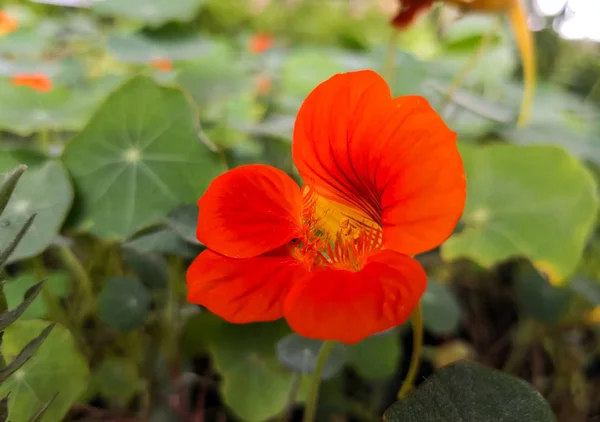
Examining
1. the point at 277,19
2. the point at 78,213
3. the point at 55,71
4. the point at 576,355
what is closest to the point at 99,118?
the point at 78,213

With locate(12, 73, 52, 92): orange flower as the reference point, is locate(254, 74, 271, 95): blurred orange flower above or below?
below

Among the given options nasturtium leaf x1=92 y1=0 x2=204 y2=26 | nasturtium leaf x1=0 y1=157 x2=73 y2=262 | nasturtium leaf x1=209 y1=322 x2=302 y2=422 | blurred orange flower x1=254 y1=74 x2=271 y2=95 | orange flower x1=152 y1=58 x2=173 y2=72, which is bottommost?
nasturtium leaf x1=209 y1=322 x2=302 y2=422

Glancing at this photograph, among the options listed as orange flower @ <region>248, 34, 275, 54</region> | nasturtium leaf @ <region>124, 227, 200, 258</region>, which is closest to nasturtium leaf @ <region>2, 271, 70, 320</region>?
nasturtium leaf @ <region>124, 227, 200, 258</region>

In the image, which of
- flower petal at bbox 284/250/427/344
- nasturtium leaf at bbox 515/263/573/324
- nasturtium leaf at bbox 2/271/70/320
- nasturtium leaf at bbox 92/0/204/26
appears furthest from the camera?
nasturtium leaf at bbox 92/0/204/26

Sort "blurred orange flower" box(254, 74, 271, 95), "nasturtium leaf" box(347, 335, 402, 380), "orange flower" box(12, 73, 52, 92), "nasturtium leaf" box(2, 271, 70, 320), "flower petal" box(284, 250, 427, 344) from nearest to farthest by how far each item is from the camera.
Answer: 1. "flower petal" box(284, 250, 427, 344)
2. "nasturtium leaf" box(2, 271, 70, 320)
3. "nasturtium leaf" box(347, 335, 402, 380)
4. "orange flower" box(12, 73, 52, 92)
5. "blurred orange flower" box(254, 74, 271, 95)

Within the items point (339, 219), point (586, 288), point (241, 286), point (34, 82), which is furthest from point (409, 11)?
point (34, 82)

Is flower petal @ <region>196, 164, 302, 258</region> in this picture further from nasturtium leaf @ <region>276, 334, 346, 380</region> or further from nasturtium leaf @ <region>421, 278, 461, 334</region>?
nasturtium leaf @ <region>421, 278, 461, 334</region>

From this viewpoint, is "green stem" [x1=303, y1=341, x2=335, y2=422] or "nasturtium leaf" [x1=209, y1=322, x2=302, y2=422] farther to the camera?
"nasturtium leaf" [x1=209, y1=322, x2=302, y2=422]

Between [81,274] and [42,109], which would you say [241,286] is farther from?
[42,109]
